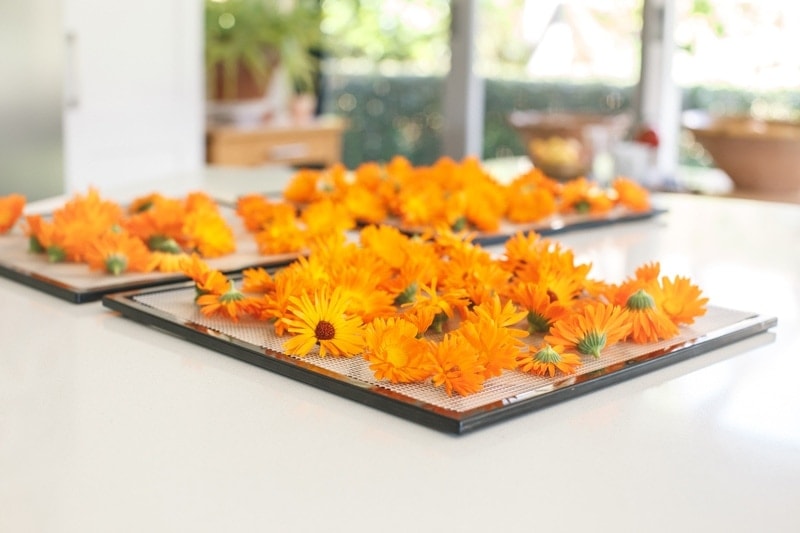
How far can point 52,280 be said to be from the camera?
1.20 m

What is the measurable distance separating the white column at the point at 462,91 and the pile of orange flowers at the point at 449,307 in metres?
3.56

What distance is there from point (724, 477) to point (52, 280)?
787mm

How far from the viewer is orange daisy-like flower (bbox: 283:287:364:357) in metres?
0.92

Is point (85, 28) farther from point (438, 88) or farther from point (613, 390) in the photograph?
point (438, 88)

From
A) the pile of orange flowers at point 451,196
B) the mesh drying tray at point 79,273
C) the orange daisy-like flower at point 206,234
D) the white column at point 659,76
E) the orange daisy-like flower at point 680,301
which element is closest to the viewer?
the orange daisy-like flower at point 680,301

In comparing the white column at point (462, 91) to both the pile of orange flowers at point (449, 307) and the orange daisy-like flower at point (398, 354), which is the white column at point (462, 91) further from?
the orange daisy-like flower at point (398, 354)

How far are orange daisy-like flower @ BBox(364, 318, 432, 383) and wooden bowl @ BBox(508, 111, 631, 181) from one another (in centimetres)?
225

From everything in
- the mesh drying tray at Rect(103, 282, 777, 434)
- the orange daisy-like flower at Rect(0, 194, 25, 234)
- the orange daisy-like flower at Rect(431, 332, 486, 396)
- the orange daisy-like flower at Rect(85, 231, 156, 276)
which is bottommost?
the mesh drying tray at Rect(103, 282, 777, 434)

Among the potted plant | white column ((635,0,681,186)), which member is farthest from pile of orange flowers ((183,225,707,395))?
the potted plant

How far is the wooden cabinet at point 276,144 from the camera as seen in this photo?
430cm

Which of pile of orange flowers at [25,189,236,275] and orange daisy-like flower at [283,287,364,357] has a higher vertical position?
pile of orange flowers at [25,189,236,275]

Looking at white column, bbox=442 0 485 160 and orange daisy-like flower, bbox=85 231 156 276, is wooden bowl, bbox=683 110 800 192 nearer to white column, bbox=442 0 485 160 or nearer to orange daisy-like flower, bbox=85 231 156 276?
white column, bbox=442 0 485 160

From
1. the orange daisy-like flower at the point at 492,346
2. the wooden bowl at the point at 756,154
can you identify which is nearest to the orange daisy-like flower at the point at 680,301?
the orange daisy-like flower at the point at 492,346

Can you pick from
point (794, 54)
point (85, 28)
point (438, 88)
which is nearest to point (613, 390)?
point (85, 28)
